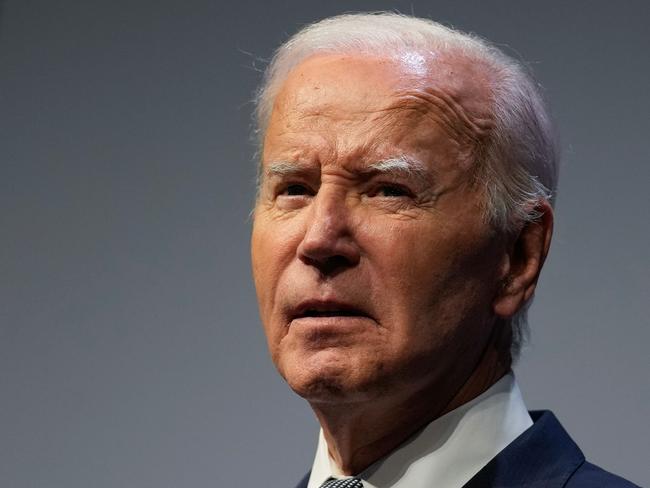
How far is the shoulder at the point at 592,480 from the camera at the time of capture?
1.81 metres

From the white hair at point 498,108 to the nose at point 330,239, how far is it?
0.71 ft

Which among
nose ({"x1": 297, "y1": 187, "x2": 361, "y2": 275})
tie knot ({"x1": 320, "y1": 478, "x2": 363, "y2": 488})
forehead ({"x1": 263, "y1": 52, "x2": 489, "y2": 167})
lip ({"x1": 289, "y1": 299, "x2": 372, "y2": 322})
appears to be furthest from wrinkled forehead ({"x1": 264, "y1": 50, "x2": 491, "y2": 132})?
tie knot ({"x1": 320, "y1": 478, "x2": 363, "y2": 488})

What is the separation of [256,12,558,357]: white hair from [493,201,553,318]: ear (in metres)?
0.02

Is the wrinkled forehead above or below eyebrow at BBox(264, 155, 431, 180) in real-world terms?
above

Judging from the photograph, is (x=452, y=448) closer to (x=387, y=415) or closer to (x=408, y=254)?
(x=387, y=415)

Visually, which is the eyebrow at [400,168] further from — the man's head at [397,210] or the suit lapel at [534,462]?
the suit lapel at [534,462]

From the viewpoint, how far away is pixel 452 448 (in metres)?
1.84

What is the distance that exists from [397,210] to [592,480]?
47cm

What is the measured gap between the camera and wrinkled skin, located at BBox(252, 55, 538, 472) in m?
1.77

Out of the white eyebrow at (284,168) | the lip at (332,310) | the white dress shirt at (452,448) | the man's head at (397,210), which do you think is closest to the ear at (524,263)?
the man's head at (397,210)

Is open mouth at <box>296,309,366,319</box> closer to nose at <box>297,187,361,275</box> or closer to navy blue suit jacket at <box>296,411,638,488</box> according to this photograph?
nose at <box>297,187,361,275</box>

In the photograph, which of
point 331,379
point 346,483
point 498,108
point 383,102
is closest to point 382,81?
point 383,102

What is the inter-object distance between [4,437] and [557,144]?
1.61 metres

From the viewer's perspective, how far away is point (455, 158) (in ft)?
6.09
